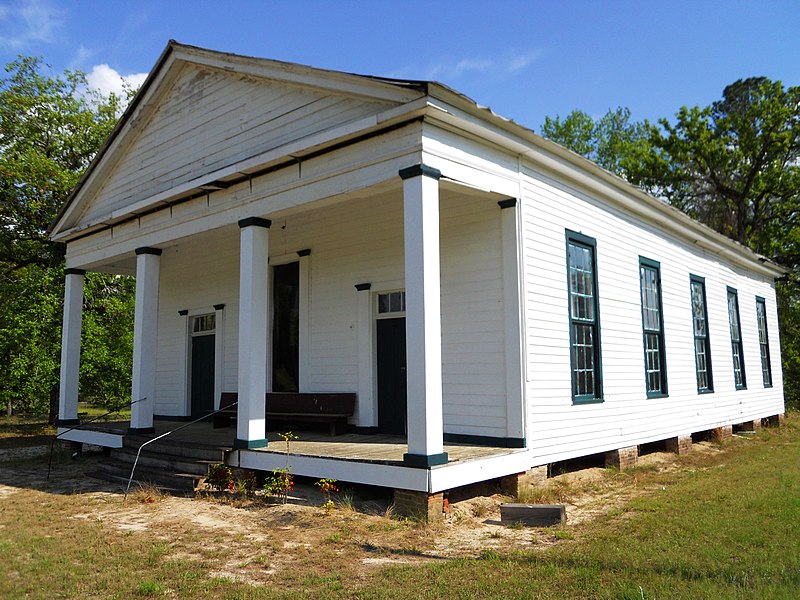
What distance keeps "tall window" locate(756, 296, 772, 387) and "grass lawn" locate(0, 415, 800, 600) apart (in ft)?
37.3

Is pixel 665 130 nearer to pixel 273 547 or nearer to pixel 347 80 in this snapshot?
pixel 347 80

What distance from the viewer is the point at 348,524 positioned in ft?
23.0

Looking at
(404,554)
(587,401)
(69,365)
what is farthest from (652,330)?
(69,365)

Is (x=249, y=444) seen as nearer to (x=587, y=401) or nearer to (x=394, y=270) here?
(x=394, y=270)

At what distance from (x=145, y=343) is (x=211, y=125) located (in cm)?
400

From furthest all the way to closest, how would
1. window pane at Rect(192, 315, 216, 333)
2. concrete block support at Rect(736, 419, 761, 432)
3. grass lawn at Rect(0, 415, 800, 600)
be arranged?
concrete block support at Rect(736, 419, 761, 432) < window pane at Rect(192, 315, 216, 333) < grass lawn at Rect(0, 415, 800, 600)

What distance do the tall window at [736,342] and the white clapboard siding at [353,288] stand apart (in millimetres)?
10208

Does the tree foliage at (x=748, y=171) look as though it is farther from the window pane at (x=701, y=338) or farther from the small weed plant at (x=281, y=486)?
the small weed plant at (x=281, y=486)

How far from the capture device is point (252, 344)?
9164 mm

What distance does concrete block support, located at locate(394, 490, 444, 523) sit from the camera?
6.90m

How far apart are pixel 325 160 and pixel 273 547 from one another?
4.88 metres

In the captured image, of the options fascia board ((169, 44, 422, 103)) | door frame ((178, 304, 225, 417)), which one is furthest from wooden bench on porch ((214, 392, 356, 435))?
fascia board ((169, 44, 422, 103))

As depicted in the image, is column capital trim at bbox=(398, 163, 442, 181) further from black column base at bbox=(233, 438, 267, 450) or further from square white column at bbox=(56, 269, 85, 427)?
square white column at bbox=(56, 269, 85, 427)

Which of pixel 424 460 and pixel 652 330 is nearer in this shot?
pixel 424 460
